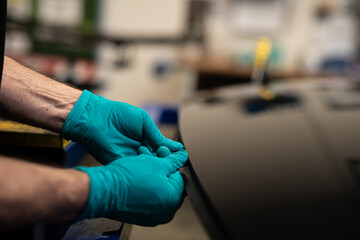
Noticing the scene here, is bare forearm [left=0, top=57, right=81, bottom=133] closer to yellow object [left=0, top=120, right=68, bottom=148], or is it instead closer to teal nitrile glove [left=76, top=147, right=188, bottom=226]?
yellow object [left=0, top=120, right=68, bottom=148]

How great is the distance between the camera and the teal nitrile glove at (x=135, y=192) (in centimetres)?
50

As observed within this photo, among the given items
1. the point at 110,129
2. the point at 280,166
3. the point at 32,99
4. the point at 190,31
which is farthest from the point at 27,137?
the point at 190,31

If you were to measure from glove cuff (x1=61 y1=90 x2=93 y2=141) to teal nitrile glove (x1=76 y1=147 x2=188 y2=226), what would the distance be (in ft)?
0.56

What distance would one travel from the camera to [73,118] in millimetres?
667

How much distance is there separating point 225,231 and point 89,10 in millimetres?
3305

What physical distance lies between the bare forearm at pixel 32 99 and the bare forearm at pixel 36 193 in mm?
241

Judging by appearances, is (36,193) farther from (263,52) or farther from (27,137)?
(263,52)

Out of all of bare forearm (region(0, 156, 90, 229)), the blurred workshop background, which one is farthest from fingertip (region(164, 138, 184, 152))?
the blurred workshop background

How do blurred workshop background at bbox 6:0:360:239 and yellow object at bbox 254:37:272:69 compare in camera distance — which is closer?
yellow object at bbox 254:37:272:69

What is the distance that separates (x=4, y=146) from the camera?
73 cm

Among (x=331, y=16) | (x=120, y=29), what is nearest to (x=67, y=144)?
(x=120, y=29)

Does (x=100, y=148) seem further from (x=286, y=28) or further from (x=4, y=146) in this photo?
(x=286, y=28)

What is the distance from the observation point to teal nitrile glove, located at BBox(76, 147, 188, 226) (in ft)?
1.65

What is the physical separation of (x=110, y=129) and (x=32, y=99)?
182 millimetres
